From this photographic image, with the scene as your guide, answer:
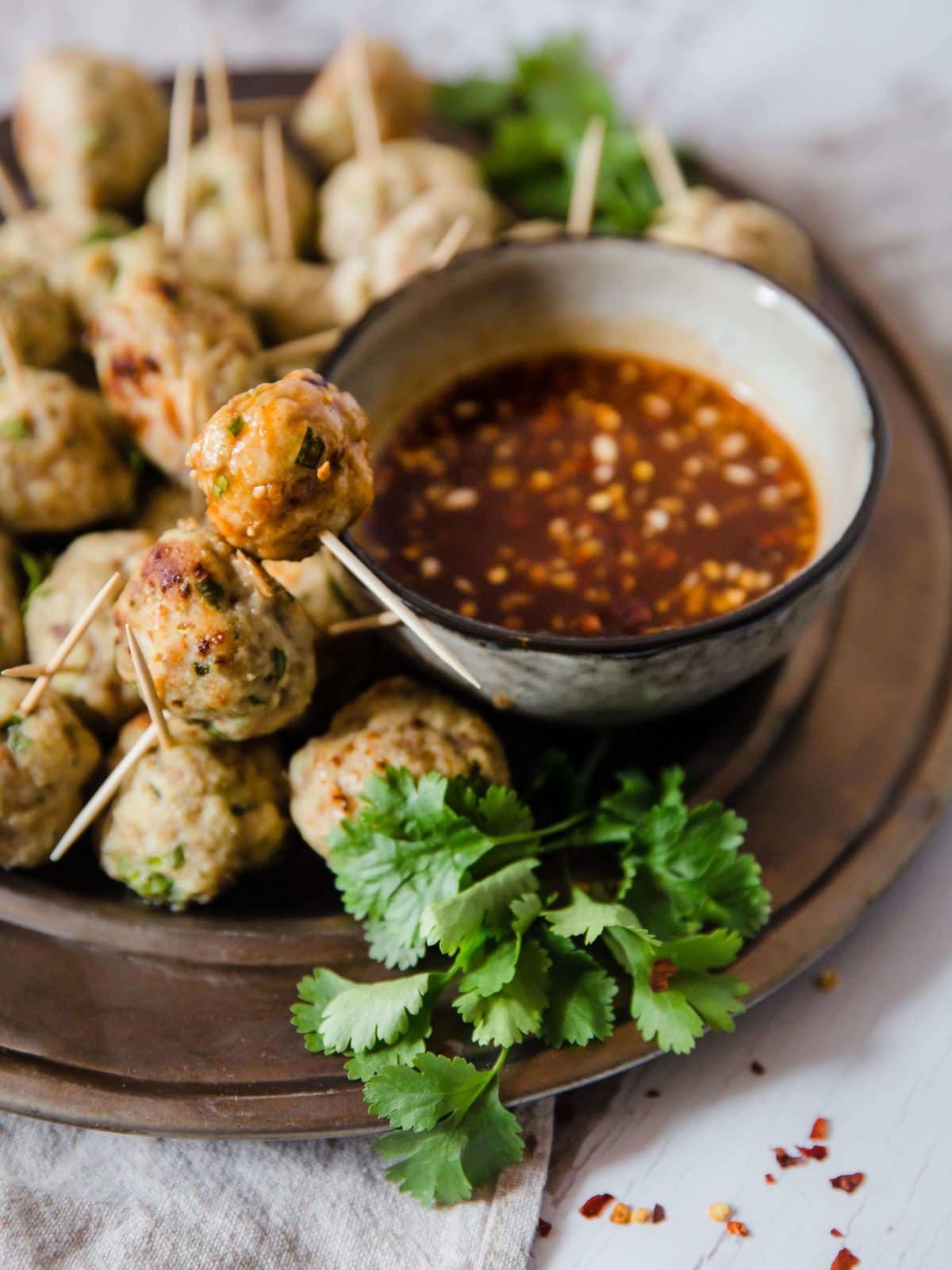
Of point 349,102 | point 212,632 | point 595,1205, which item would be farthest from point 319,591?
point 349,102

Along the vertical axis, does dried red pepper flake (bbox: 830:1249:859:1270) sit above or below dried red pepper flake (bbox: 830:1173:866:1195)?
below

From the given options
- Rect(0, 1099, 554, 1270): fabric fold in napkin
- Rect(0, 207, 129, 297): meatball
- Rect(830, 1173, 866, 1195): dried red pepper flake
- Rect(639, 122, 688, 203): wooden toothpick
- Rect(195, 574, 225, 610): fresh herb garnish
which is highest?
Rect(639, 122, 688, 203): wooden toothpick

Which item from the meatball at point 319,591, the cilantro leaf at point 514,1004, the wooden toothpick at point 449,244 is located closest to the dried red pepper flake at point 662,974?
the cilantro leaf at point 514,1004

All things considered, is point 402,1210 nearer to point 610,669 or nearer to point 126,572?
point 610,669

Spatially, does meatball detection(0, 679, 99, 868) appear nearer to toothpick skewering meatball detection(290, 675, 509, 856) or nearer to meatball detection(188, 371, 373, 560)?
toothpick skewering meatball detection(290, 675, 509, 856)

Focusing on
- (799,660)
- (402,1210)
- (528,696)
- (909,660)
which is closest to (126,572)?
(528,696)

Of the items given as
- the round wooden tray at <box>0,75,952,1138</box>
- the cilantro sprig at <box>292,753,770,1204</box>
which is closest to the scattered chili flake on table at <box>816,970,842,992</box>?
the round wooden tray at <box>0,75,952,1138</box>

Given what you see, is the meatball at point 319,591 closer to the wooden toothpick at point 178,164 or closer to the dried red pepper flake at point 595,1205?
the wooden toothpick at point 178,164
